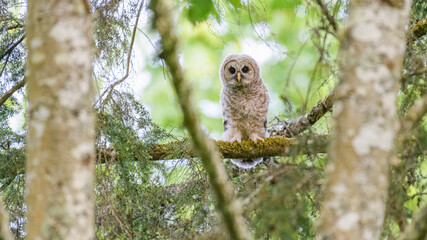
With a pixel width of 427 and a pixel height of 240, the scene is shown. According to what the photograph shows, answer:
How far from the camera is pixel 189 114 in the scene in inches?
63.1

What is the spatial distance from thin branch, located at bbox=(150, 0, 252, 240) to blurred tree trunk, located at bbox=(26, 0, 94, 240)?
298mm

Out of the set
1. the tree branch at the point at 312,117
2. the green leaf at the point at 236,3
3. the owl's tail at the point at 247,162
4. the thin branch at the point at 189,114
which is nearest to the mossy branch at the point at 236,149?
the tree branch at the point at 312,117

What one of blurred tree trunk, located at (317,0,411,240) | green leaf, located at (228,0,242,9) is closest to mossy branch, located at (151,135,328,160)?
green leaf, located at (228,0,242,9)

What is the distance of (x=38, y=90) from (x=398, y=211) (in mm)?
1660

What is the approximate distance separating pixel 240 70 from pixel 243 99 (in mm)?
336

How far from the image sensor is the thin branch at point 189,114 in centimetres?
154

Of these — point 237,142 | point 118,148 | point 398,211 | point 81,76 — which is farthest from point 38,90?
point 237,142

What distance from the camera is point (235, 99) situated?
20.2 ft

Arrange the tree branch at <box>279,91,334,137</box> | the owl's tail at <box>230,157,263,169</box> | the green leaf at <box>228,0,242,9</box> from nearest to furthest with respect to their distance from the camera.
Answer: the green leaf at <box>228,0,242,9</box> < the tree branch at <box>279,91,334,137</box> < the owl's tail at <box>230,157,263,169</box>

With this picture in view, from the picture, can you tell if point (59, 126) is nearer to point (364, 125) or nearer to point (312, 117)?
point (364, 125)

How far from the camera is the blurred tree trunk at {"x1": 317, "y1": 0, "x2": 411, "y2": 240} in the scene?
5.22 feet

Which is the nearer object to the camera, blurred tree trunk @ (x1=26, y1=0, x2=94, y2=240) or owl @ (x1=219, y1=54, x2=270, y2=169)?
blurred tree trunk @ (x1=26, y1=0, x2=94, y2=240)

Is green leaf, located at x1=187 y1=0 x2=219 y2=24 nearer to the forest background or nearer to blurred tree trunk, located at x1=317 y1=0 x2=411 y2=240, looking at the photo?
the forest background

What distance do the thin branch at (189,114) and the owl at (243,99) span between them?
4.18 m
